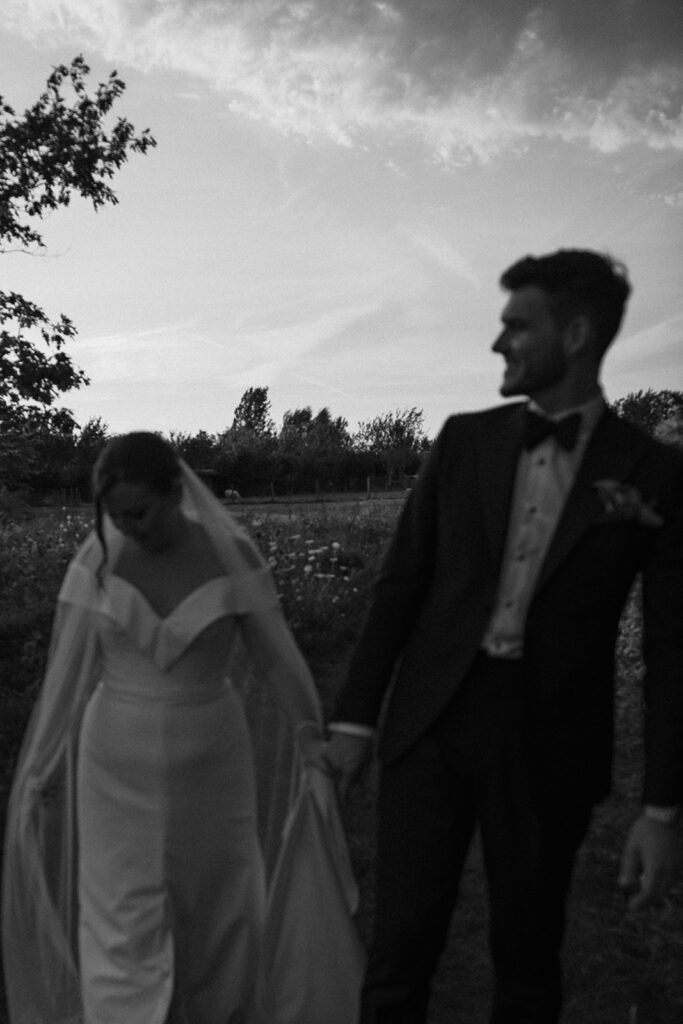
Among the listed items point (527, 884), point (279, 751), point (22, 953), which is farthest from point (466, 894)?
point (527, 884)

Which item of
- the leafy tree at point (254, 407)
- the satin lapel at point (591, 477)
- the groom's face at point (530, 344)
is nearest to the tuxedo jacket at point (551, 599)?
the satin lapel at point (591, 477)

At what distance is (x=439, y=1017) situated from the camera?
3912mm

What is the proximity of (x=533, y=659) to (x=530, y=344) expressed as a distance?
2.44ft

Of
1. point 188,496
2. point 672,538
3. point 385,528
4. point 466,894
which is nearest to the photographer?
point 672,538

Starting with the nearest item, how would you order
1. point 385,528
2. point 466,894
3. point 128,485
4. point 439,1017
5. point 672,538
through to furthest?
point 672,538, point 128,485, point 439,1017, point 466,894, point 385,528

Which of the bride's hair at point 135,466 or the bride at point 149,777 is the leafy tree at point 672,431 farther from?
the bride's hair at point 135,466

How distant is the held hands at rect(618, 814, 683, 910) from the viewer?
7.95 feet

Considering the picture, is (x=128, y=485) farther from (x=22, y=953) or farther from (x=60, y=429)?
(x=60, y=429)

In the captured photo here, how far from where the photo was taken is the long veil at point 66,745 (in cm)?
330

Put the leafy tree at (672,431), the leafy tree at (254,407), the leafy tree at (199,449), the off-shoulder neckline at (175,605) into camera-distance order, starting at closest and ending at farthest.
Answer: the off-shoulder neckline at (175,605) → the leafy tree at (672,431) → the leafy tree at (199,449) → the leafy tree at (254,407)

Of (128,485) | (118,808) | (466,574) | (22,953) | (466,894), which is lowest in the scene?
(466,894)

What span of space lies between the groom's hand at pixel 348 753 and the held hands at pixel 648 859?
26.6 inches

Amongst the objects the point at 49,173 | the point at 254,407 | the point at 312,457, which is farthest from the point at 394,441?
the point at 49,173

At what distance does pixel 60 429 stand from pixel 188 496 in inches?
493
